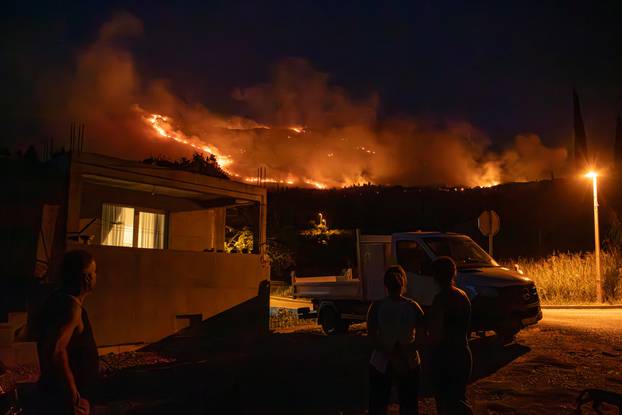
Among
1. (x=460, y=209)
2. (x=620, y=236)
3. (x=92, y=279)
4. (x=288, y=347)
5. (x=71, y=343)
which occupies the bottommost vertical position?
(x=288, y=347)

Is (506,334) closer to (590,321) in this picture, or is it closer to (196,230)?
(590,321)

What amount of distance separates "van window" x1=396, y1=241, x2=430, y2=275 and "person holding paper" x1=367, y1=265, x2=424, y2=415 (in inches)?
245

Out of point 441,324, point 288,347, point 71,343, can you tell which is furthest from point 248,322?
point 71,343

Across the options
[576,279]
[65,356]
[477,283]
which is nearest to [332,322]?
[477,283]

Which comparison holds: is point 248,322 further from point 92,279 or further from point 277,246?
point 277,246

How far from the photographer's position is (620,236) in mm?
21734

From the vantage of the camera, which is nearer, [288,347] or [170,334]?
[288,347]

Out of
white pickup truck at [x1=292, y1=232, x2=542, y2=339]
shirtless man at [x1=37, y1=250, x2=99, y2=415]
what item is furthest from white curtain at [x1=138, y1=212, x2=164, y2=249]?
shirtless man at [x1=37, y1=250, x2=99, y2=415]

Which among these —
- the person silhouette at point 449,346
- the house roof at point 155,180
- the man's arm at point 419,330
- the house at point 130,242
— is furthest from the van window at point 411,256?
the man's arm at point 419,330

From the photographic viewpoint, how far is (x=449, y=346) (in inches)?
180

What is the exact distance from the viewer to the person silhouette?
448cm

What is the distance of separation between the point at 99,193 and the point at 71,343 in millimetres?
12058

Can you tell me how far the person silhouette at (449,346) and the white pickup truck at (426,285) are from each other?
5.01 m

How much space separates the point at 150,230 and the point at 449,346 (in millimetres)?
13115
